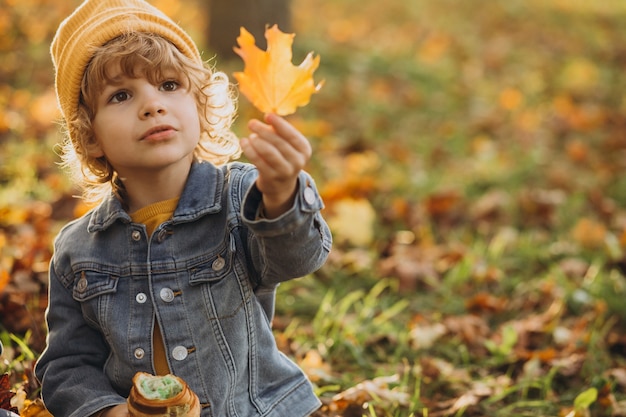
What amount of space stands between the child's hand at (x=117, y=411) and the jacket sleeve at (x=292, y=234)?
491 millimetres

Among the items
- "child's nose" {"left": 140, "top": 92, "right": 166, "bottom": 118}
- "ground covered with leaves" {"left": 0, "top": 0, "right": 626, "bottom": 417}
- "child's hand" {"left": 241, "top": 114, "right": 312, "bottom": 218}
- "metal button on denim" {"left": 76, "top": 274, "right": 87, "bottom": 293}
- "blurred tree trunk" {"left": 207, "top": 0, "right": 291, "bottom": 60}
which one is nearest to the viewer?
"child's hand" {"left": 241, "top": 114, "right": 312, "bottom": 218}

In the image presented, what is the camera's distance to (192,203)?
1.85 metres

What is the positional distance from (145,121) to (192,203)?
247mm

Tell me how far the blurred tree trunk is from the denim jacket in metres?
3.97

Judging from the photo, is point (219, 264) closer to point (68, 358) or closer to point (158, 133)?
point (158, 133)

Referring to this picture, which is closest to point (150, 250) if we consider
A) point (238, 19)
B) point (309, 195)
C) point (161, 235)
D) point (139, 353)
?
point (161, 235)

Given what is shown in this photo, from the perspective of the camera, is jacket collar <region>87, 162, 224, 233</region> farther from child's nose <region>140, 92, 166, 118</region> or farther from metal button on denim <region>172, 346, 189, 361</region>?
metal button on denim <region>172, 346, 189, 361</region>

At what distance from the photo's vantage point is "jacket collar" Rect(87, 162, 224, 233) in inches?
72.2

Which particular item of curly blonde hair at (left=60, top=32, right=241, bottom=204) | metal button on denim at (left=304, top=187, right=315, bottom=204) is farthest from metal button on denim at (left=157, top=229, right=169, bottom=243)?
metal button on denim at (left=304, top=187, right=315, bottom=204)

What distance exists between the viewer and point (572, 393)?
261cm

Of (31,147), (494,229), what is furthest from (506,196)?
(31,147)

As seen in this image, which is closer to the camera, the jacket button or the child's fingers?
the child's fingers

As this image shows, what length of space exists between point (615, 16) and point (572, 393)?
755cm

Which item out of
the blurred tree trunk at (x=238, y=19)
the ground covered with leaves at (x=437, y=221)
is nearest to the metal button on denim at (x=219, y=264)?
the ground covered with leaves at (x=437, y=221)
